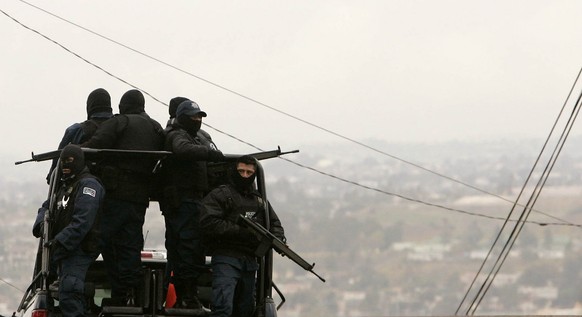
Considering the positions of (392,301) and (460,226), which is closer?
(392,301)

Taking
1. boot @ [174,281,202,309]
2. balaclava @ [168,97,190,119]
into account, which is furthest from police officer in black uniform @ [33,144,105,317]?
balaclava @ [168,97,190,119]

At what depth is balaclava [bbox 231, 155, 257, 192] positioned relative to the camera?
13180 millimetres

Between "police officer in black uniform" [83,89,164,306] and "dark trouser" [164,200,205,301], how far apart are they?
28 cm

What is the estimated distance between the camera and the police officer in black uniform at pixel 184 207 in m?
13.6

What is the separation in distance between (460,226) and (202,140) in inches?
7043

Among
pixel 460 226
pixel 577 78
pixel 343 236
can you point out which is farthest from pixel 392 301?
pixel 577 78

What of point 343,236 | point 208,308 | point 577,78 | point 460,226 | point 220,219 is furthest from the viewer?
point 460,226

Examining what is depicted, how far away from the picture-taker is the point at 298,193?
192 metres

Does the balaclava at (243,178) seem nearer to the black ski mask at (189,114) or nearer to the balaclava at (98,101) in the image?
the black ski mask at (189,114)

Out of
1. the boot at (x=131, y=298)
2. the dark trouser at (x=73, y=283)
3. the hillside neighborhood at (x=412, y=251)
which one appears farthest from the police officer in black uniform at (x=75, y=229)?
the hillside neighborhood at (x=412, y=251)

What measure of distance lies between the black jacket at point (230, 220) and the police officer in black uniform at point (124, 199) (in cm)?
69

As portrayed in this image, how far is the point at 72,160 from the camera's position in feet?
42.4

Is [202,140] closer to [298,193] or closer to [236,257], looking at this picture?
[236,257]

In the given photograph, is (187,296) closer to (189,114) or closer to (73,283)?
(73,283)
